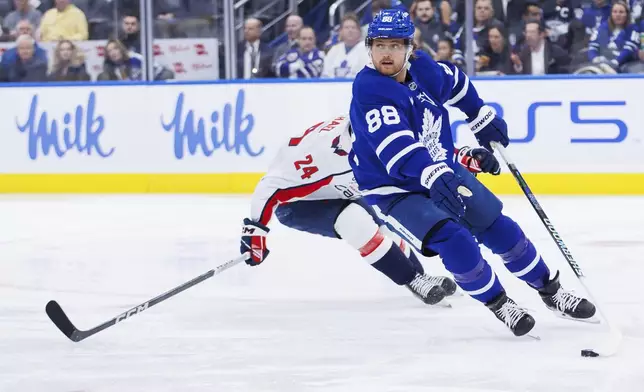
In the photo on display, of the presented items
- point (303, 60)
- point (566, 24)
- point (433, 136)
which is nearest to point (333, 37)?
point (303, 60)

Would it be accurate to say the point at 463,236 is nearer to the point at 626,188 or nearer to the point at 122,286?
the point at 122,286

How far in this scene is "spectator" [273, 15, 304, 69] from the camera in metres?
7.80

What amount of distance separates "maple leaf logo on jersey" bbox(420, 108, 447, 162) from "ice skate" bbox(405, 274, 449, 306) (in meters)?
0.55

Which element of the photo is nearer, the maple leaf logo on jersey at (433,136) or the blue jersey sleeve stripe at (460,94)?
the maple leaf logo on jersey at (433,136)

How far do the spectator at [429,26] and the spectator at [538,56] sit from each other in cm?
48

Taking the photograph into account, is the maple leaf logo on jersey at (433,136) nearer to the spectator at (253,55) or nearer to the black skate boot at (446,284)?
the black skate boot at (446,284)

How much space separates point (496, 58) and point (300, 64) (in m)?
1.27

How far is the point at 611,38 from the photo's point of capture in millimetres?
7395

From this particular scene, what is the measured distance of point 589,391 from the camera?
2.81 m

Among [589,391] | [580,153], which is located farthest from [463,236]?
[580,153]

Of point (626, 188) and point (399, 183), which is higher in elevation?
point (399, 183)

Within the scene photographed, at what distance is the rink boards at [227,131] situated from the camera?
24.2ft

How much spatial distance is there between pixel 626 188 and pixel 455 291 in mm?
3406

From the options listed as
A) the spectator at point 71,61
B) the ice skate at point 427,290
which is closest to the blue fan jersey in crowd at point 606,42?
the spectator at point 71,61
